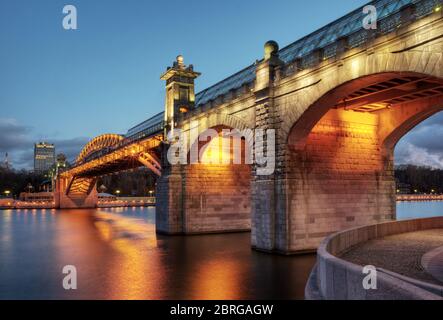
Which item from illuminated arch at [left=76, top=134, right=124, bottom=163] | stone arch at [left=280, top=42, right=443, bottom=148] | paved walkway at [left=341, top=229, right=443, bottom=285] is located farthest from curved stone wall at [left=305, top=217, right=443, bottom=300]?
illuminated arch at [left=76, top=134, right=124, bottom=163]

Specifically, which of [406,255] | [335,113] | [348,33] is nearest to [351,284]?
[406,255]

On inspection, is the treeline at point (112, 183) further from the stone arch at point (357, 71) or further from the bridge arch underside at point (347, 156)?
the stone arch at point (357, 71)

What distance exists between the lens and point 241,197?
1242 inches

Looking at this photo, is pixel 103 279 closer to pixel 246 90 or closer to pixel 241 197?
pixel 246 90

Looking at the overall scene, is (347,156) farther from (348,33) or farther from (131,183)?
(131,183)

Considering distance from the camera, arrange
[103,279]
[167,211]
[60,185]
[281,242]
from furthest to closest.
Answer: [60,185] < [167,211] < [281,242] < [103,279]

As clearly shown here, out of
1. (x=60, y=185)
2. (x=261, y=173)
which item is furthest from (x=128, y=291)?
(x=60, y=185)

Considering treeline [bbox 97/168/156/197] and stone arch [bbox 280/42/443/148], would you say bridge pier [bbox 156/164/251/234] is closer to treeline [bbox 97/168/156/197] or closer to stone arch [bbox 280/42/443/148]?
stone arch [bbox 280/42/443/148]

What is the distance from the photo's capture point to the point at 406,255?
13125 millimetres

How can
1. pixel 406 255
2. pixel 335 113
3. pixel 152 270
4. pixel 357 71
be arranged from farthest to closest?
pixel 335 113 → pixel 152 270 → pixel 357 71 → pixel 406 255

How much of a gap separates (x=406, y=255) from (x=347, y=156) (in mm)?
8993

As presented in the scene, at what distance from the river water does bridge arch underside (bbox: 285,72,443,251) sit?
2.46m

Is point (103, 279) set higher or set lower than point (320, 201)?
lower
